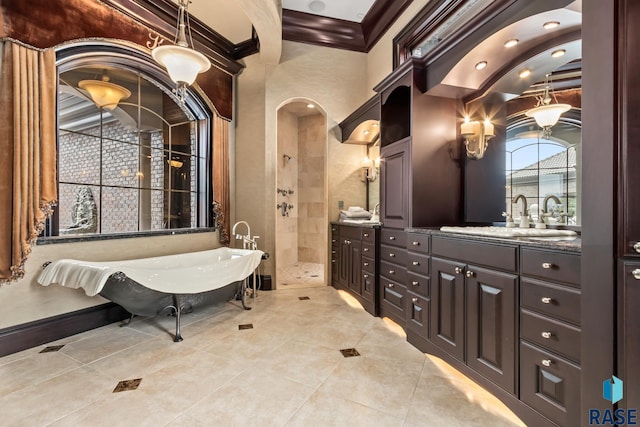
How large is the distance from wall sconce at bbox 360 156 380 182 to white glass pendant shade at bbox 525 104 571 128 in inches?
85.0

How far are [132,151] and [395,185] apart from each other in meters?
3.68

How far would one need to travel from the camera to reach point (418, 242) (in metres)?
2.27

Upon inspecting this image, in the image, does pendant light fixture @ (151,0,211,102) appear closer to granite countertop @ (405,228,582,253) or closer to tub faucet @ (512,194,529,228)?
granite countertop @ (405,228,582,253)

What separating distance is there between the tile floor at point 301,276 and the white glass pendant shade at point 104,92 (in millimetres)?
2977

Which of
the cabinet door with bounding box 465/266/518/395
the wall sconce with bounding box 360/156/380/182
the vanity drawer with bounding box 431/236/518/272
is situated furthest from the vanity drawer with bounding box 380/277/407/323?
the wall sconce with bounding box 360/156/380/182

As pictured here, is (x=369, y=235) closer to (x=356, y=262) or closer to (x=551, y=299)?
(x=356, y=262)

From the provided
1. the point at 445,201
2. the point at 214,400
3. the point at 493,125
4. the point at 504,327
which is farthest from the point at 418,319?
the point at 493,125

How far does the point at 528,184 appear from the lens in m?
2.09

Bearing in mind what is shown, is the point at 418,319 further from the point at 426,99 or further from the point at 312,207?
the point at 312,207

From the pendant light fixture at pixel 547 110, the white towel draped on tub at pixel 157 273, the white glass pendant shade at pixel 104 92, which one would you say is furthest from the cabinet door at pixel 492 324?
the white glass pendant shade at pixel 104 92

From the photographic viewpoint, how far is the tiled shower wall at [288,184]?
5.47 meters

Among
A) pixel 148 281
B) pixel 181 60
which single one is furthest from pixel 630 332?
pixel 181 60

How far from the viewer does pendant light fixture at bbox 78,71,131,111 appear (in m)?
3.06

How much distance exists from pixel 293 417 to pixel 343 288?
2.32m
